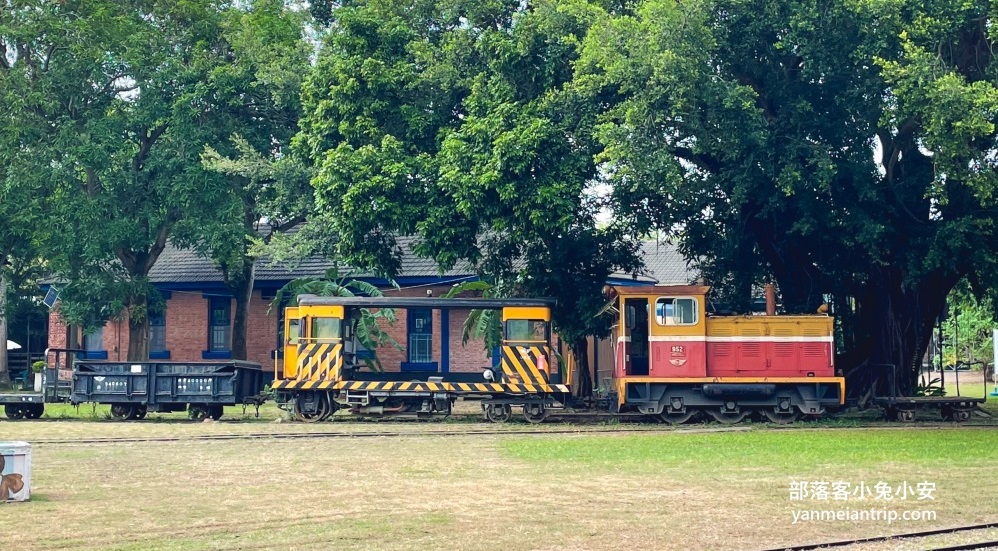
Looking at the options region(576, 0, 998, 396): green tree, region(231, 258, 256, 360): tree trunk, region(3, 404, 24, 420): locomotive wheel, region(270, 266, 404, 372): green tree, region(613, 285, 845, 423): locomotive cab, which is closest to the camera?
region(576, 0, 998, 396): green tree

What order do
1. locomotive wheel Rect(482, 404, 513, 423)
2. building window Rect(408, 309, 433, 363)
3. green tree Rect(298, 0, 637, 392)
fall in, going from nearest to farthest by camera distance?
green tree Rect(298, 0, 637, 392), locomotive wheel Rect(482, 404, 513, 423), building window Rect(408, 309, 433, 363)

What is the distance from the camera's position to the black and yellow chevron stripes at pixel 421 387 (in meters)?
25.6

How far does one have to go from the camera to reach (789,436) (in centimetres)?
2166

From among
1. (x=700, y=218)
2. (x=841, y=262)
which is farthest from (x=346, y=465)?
(x=841, y=262)

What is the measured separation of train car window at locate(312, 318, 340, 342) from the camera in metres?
25.9

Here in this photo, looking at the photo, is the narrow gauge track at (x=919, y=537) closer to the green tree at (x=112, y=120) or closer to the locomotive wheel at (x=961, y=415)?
the locomotive wheel at (x=961, y=415)

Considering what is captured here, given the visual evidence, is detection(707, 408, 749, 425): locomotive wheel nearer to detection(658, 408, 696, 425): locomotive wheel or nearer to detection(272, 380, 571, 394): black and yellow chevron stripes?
detection(658, 408, 696, 425): locomotive wheel

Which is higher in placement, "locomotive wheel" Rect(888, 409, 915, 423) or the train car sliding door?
the train car sliding door

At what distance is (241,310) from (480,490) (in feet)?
84.1

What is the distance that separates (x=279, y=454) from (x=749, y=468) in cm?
727

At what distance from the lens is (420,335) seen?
3916cm

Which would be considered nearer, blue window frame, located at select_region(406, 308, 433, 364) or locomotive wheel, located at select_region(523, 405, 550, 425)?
locomotive wheel, located at select_region(523, 405, 550, 425)

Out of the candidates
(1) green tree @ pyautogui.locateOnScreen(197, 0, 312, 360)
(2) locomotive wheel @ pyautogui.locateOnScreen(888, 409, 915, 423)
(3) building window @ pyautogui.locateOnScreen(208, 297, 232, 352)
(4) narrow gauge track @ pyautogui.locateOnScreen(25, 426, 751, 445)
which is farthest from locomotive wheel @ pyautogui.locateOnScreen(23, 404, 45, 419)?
(2) locomotive wheel @ pyautogui.locateOnScreen(888, 409, 915, 423)

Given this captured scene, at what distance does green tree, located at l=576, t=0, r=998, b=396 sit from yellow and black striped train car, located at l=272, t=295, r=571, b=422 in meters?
3.80
